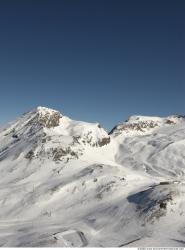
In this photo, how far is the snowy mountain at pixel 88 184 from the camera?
36.0m

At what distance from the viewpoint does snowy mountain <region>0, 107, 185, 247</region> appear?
3603 centimetres

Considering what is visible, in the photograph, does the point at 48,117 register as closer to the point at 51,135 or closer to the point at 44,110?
the point at 44,110

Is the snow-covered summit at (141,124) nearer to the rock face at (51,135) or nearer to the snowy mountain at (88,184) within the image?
the snowy mountain at (88,184)

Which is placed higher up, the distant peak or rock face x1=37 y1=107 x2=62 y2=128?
the distant peak

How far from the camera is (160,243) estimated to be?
3169 centimetres

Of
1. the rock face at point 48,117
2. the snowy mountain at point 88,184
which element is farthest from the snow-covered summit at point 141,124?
the rock face at point 48,117

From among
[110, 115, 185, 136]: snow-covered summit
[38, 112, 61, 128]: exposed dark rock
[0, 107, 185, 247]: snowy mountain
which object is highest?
[110, 115, 185, 136]: snow-covered summit

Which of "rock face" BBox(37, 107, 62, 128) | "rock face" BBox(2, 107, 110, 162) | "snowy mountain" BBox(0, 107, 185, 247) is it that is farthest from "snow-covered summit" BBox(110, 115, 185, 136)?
"rock face" BBox(37, 107, 62, 128)

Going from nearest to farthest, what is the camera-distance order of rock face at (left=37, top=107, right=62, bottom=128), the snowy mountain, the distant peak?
the snowy mountain < rock face at (left=37, top=107, right=62, bottom=128) < the distant peak

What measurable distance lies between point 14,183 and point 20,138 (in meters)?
19.2

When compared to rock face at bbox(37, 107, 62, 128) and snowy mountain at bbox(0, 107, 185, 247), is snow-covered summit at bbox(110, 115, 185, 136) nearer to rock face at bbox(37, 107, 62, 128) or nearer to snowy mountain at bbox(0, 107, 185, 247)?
snowy mountain at bbox(0, 107, 185, 247)

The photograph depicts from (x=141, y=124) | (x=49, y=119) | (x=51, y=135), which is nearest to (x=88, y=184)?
(x=51, y=135)

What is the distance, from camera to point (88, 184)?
52.3m

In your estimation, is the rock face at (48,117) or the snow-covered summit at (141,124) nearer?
the rock face at (48,117)
